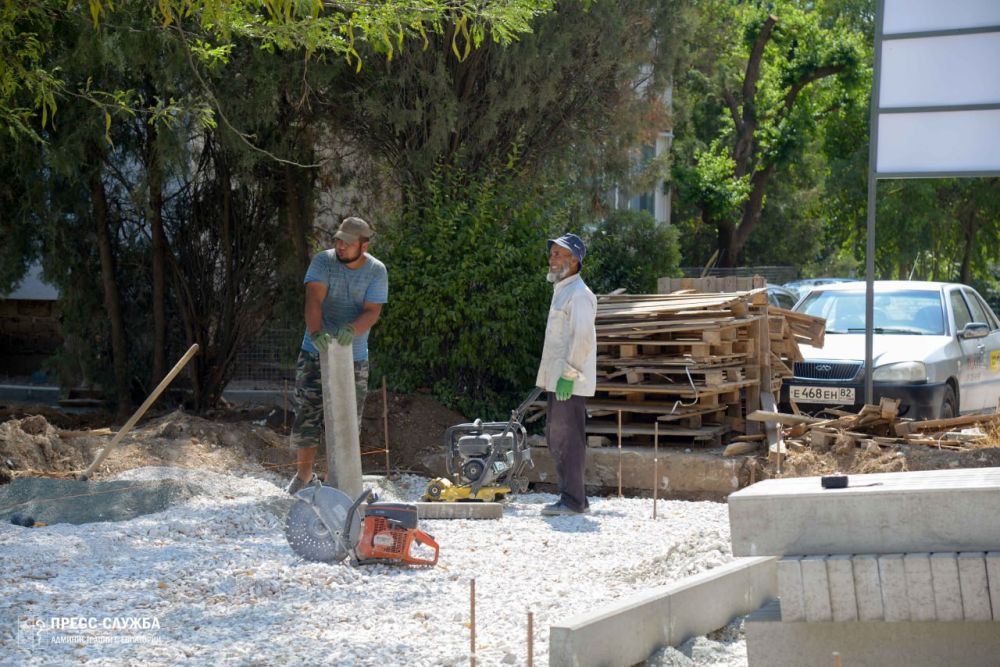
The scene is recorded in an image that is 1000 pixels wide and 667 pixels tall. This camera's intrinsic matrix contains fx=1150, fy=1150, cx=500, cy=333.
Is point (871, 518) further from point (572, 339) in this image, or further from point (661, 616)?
point (572, 339)

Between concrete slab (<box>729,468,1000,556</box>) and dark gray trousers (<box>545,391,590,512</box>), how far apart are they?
3452mm

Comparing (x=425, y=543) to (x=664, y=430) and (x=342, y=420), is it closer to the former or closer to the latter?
(x=342, y=420)

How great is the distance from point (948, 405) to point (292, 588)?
8088 mm

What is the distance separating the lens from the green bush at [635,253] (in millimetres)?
14766

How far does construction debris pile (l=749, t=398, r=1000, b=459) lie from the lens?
10.0m

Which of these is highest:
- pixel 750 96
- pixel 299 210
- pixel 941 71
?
pixel 750 96

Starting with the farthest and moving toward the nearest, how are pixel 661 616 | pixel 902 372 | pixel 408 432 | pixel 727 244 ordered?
1. pixel 727 244
2. pixel 902 372
3. pixel 408 432
4. pixel 661 616

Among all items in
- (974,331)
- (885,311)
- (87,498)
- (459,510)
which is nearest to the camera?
(87,498)

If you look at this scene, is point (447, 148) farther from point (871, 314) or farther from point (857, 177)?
point (857, 177)

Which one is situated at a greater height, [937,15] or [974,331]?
[937,15]

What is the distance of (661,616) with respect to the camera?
5.43 meters

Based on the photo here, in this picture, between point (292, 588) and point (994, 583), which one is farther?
point (292, 588)

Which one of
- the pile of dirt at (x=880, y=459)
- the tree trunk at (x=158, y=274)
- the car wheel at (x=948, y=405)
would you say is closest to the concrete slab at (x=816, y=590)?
the pile of dirt at (x=880, y=459)

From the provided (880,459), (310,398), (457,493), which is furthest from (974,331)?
(310,398)
